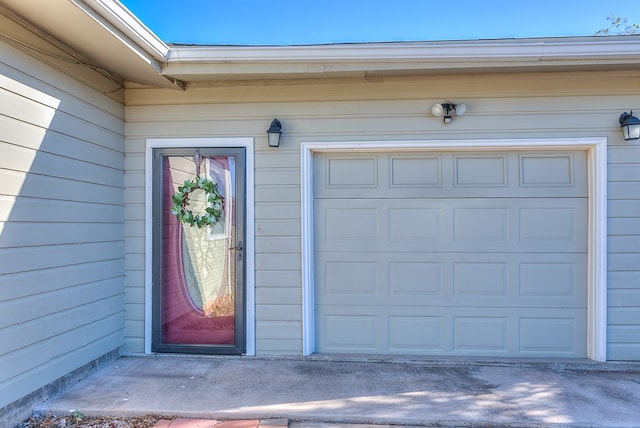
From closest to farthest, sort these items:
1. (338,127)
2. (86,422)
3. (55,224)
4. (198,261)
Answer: (86,422), (55,224), (338,127), (198,261)

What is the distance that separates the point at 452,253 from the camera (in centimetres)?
335

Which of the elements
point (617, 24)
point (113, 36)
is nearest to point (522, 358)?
point (113, 36)

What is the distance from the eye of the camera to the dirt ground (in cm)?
233

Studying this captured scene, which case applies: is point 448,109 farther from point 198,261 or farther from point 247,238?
point 198,261

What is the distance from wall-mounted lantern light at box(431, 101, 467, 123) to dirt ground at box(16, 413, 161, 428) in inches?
119

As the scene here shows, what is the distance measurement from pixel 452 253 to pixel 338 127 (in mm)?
1478

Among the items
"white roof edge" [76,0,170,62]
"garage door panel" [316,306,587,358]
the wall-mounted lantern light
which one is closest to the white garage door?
"garage door panel" [316,306,587,358]

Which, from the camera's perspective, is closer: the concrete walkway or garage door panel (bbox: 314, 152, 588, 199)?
the concrete walkway

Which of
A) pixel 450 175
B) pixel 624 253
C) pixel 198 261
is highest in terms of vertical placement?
pixel 450 175

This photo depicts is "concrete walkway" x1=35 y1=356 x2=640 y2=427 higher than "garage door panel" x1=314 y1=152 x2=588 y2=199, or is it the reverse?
"garage door panel" x1=314 y1=152 x2=588 y2=199

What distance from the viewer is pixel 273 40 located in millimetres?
3213

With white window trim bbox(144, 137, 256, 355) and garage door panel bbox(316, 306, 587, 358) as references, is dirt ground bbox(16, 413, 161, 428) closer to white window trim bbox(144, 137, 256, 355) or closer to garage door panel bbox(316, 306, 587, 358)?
white window trim bbox(144, 137, 256, 355)

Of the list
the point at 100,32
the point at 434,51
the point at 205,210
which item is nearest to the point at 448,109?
the point at 434,51

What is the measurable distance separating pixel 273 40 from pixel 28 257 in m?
2.39
